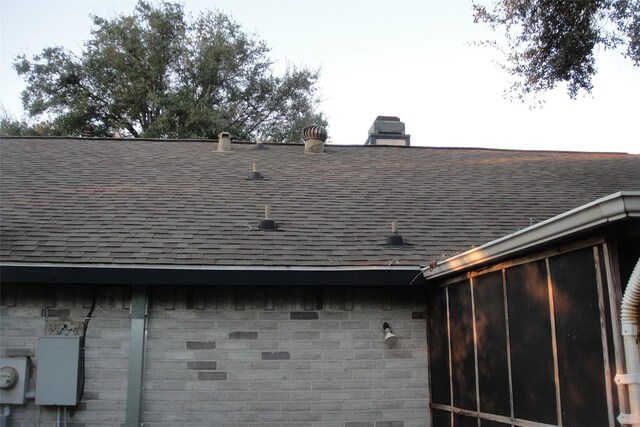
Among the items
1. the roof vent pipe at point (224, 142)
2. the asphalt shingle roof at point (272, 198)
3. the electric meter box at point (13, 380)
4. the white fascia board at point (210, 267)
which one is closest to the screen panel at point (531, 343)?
the white fascia board at point (210, 267)

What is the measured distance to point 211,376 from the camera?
20.1 ft

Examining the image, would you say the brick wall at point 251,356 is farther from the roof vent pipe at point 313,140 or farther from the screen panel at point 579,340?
the roof vent pipe at point 313,140

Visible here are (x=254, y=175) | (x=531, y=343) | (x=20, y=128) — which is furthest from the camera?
(x=20, y=128)

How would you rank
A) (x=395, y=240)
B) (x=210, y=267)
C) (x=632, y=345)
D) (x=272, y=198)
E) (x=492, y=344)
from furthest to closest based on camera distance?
(x=272, y=198) < (x=395, y=240) < (x=210, y=267) < (x=492, y=344) < (x=632, y=345)

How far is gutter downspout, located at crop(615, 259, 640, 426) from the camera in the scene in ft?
10.2

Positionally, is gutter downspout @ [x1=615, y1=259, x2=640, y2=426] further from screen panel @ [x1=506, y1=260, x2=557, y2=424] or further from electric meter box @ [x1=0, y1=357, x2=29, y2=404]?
electric meter box @ [x1=0, y1=357, x2=29, y2=404]

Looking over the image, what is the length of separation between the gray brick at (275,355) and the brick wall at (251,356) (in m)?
0.01

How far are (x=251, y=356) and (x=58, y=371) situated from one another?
6.00 ft

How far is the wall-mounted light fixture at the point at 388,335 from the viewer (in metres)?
6.21

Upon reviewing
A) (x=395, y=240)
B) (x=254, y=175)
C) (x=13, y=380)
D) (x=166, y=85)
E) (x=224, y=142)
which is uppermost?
(x=166, y=85)

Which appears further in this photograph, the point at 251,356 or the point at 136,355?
the point at 251,356

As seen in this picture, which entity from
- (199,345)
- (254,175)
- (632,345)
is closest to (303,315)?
(199,345)

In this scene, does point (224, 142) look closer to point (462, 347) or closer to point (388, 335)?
point (388, 335)

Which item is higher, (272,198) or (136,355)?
(272,198)
